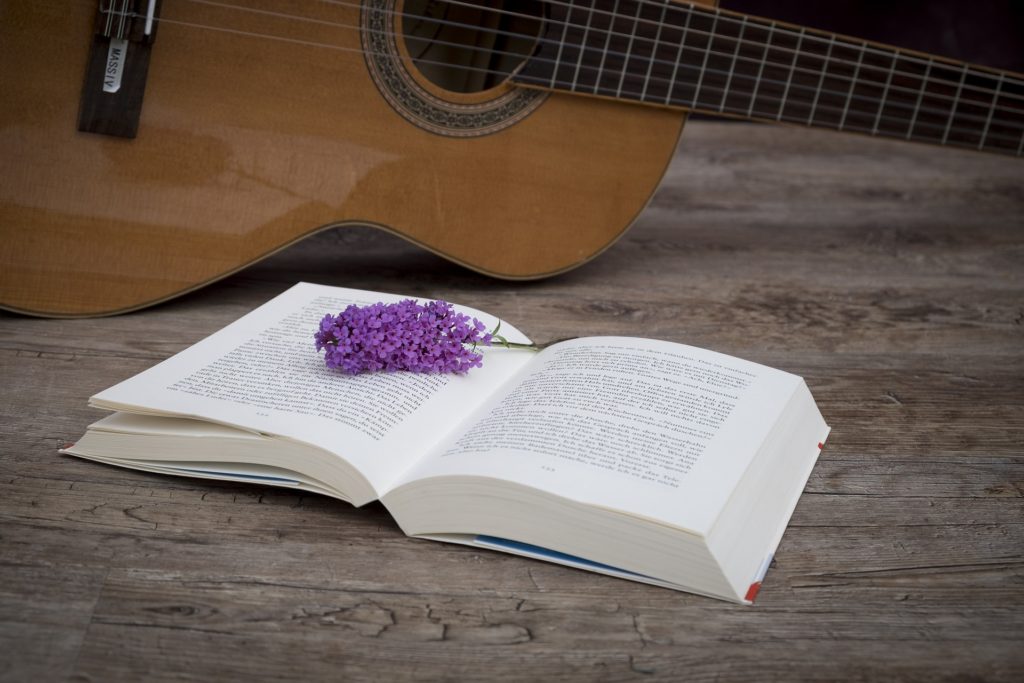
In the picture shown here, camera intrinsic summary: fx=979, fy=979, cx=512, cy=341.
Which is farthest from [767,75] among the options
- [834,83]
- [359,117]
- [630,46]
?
[359,117]

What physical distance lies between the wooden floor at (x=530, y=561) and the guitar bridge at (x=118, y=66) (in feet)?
0.82

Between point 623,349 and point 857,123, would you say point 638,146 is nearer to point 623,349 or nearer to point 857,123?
point 857,123

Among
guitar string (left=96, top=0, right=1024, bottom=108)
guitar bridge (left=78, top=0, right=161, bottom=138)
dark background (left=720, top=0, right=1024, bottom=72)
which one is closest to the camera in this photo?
guitar bridge (left=78, top=0, right=161, bottom=138)

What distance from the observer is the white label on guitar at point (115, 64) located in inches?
46.4

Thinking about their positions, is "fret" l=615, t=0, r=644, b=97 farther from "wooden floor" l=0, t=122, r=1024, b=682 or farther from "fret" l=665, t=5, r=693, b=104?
"wooden floor" l=0, t=122, r=1024, b=682

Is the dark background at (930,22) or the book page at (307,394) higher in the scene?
the dark background at (930,22)

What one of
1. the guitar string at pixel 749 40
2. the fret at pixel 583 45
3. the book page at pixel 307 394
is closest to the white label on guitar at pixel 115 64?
the guitar string at pixel 749 40

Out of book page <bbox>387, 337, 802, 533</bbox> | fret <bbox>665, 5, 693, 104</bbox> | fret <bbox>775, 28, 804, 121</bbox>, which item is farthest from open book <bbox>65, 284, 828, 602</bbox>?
fret <bbox>775, 28, 804, 121</bbox>

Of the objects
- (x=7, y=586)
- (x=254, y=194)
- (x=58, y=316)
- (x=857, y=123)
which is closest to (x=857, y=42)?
(x=857, y=123)

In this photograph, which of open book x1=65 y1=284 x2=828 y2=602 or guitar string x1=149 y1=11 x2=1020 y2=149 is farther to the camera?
guitar string x1=149 y1=11 x2=1020 y2=149

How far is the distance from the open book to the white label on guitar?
1.29 feet

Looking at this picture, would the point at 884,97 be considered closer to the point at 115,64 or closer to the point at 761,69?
the point at 761,69

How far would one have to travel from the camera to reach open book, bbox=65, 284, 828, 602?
0.76 meters

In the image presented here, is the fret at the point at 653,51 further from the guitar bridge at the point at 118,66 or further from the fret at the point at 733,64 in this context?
the guitar bridge at the point at 118,66
